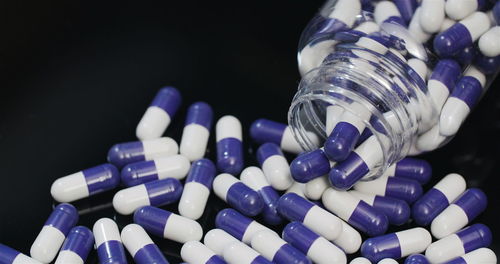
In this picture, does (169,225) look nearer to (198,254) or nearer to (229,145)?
(198,254)

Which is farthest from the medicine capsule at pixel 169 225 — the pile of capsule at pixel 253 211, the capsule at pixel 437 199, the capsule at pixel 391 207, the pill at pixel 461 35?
the pill at pixel 461 35

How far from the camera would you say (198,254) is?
2674 mm

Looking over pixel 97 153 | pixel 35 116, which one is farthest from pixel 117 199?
pixel 35 116

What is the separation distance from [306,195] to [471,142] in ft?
2.29

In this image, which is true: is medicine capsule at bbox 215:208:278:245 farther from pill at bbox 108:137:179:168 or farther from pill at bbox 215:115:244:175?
pill at bbox 108:137:179:168

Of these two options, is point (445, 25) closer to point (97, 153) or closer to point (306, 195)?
point (306, 195)

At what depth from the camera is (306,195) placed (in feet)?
9.41

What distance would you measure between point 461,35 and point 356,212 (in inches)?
26.7

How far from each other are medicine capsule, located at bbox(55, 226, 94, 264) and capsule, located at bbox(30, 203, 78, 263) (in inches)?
1.2

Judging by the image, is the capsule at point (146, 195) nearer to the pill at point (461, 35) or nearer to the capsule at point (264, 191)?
the capsule at point (264, 191)

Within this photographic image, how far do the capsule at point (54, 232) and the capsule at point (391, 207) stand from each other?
93cm

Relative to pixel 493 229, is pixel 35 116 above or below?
above

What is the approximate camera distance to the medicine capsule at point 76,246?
2.68 metres

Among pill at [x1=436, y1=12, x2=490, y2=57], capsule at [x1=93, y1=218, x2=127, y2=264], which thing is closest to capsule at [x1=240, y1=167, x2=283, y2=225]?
capsule at [x1=93, y1=218, x2=127, y2=264]
